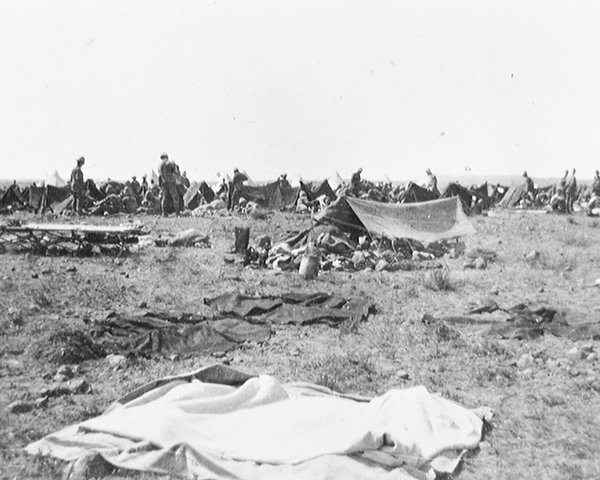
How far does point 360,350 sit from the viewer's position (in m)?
5.40

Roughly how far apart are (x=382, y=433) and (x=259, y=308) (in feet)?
11.6

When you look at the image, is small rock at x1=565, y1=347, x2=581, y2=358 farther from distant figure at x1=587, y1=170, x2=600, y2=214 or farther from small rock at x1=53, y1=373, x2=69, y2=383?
distant figure at x1=587, y1=170, x2=600, y2=214

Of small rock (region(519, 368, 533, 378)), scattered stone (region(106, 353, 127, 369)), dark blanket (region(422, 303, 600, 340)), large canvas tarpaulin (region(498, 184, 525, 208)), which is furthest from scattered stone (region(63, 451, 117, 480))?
large canvas tarpaulin (region(498, 184, 525, 208))

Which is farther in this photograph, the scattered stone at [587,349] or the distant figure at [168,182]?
the distant figure at [168,182]

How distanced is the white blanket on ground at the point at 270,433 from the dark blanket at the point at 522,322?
2.16 metres

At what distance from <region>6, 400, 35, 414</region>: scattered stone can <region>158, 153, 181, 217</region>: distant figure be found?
12.5 metres

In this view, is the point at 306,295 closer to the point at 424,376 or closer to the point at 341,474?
the point at 424,376

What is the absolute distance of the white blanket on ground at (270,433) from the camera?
9.80 feet

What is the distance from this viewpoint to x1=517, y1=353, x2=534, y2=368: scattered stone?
16.2 feet

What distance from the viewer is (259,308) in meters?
6.56

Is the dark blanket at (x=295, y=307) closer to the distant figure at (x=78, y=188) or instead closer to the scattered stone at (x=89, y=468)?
the scattered stone at (x=89, y=468)

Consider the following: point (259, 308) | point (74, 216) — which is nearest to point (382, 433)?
point (259, 308)

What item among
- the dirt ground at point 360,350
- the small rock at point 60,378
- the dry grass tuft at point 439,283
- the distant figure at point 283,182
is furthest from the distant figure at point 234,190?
the small rock at point 60,378

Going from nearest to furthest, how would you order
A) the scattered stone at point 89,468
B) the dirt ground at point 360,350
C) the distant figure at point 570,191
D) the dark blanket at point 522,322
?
the scattered stone at point 89,468 → the dirt ground at point 360,350 → the dark blanket at point 522,322 → the distant figure at point 570,191
